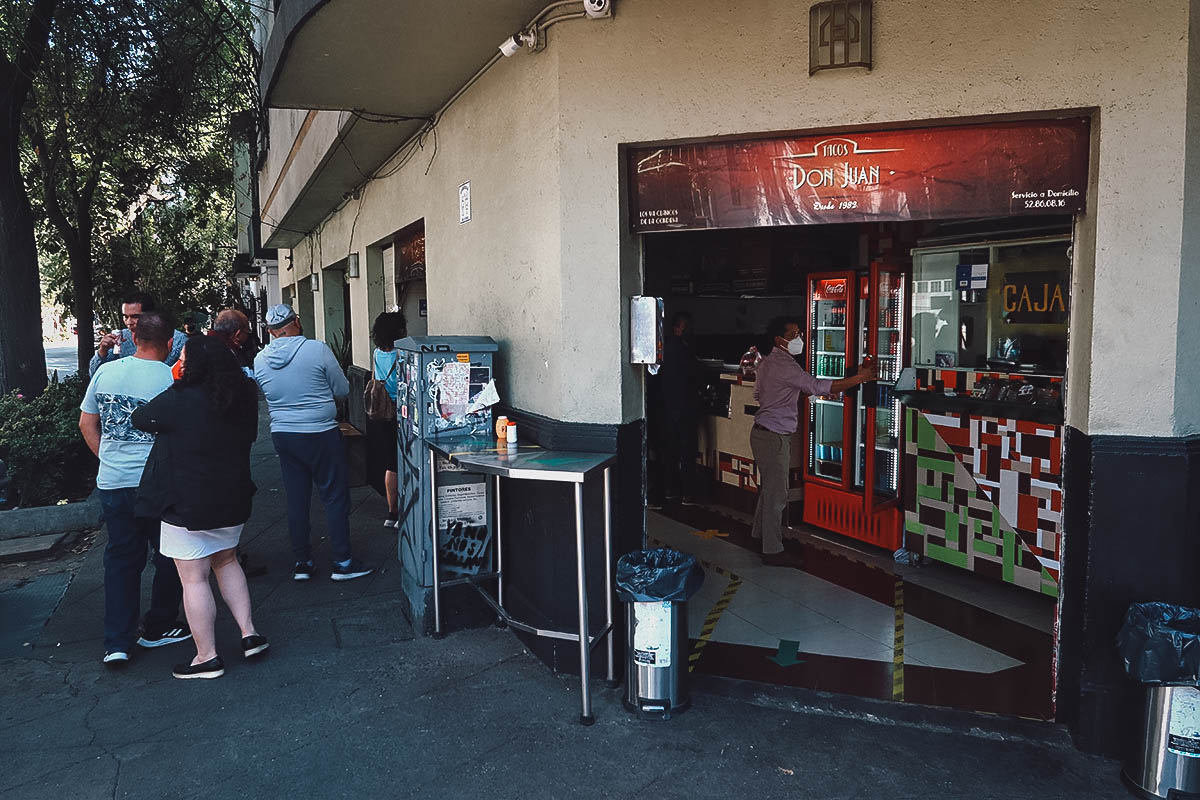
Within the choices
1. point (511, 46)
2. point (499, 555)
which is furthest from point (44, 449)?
point (511, 46)

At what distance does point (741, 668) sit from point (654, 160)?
2636 millimetres

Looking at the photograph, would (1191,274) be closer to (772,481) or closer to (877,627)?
(877,627)

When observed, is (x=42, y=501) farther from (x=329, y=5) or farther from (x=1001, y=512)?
(x=1001, y=512)

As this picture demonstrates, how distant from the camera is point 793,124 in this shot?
3850 mm

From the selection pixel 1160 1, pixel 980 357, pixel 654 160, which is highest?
pixel 1160 1

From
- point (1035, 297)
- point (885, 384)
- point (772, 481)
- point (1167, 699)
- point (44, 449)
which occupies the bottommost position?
point (1167, 699)

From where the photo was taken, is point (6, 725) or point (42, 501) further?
point (42, 501)

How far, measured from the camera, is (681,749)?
11.7 feet

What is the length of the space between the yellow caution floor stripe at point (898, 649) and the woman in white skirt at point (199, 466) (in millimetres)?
3348

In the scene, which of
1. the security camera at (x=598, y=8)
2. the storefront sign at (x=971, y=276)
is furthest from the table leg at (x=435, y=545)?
the storefront sign at (x=971, y=276)

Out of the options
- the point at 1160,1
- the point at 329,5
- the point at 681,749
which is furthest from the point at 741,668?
the point at 329,5

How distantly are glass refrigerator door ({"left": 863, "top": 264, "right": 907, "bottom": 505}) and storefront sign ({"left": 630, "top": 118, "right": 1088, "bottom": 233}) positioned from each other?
242cm

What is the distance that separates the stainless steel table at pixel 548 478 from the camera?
368cm

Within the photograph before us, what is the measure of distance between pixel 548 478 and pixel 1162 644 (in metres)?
2.39
